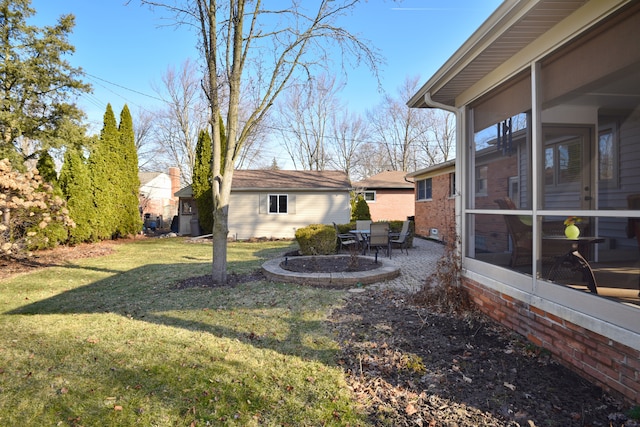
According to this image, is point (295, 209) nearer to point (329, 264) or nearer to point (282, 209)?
point (282, 209)

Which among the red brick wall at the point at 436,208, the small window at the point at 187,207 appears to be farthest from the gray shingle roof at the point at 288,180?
the red brick wall at the point at 436,208

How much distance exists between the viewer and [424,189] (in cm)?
1720

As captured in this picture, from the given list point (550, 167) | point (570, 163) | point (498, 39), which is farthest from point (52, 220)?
point (570, 163)

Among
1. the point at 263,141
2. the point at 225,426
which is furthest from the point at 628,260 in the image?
the point at 263,141

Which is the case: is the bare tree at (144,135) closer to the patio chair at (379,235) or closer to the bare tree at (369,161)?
the bare tree at (369,161)

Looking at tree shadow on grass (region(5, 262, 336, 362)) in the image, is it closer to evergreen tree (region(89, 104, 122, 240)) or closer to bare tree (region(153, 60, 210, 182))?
evergreen tree (region(89, 104, 122, 240))

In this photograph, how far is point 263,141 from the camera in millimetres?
32844

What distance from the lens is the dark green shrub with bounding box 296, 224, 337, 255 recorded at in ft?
35.3

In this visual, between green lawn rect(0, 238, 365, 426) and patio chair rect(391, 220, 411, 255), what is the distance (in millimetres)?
6032

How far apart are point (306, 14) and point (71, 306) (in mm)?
6586

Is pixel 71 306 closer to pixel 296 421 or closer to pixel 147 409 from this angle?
pixel 147 409

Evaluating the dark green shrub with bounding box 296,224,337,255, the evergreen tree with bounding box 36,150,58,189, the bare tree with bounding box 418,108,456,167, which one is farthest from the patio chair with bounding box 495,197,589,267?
the bare tree with bounding box 418,108,456,167

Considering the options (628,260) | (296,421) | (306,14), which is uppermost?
(306,14)

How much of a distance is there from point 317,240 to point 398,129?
25.8 m
